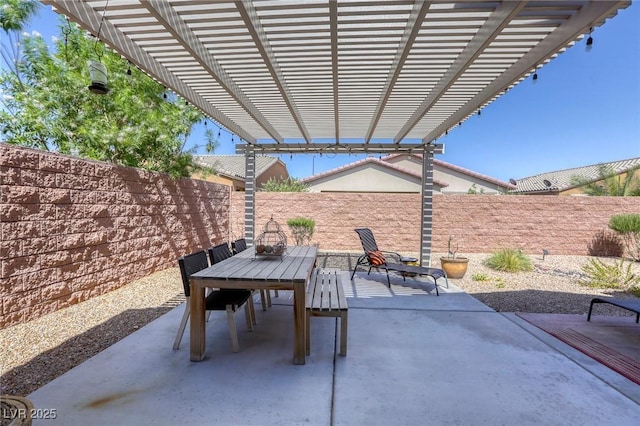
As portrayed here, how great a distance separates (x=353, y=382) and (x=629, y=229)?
10.8 meters

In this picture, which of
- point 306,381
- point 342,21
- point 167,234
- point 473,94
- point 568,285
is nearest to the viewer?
point 306,381

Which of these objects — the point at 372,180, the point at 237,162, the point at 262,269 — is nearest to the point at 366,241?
the point at 262,269

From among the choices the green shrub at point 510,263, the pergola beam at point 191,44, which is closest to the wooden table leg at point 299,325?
the pergola beam at point 191,44

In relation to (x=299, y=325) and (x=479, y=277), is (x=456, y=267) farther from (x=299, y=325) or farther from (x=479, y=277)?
(x=299, y=325)

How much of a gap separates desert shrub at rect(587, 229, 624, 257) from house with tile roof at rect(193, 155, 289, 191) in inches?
567

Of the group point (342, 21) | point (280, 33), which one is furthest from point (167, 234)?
point (342, 21)

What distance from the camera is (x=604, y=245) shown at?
9.31m

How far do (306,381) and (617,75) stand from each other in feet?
50.2

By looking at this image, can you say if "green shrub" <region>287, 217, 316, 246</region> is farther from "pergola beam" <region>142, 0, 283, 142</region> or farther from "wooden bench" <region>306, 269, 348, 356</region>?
"wooden bench" <region>306, 269, 348, 356</region>

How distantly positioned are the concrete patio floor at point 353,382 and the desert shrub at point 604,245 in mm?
8129

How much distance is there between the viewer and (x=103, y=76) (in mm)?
3484

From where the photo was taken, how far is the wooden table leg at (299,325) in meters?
2.72

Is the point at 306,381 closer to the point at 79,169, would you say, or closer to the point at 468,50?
the point at 468,50

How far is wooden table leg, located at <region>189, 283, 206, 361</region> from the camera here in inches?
108
